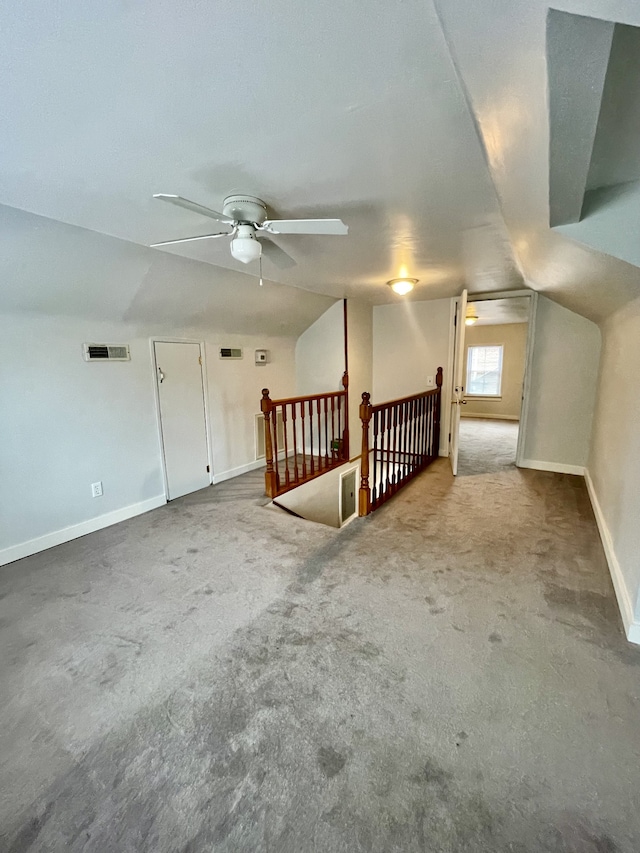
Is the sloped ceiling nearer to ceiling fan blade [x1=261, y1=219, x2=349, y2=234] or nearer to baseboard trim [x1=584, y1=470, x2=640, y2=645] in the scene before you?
ceiling fan blade [x1=261, y1=219, x2=349, y2=234]

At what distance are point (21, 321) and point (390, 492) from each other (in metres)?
3.36

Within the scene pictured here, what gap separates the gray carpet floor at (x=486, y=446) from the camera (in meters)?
4.57

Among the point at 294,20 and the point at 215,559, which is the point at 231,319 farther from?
the point at 294,20

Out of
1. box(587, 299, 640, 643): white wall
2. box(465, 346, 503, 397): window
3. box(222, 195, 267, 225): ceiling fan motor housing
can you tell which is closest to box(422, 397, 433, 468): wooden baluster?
box(587, 299, 640, 643): white wall

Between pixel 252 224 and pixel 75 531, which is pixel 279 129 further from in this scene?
pixel 75 531

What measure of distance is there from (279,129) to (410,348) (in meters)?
4.11

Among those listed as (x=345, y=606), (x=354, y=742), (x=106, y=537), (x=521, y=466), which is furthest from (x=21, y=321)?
(x=521, y=466)

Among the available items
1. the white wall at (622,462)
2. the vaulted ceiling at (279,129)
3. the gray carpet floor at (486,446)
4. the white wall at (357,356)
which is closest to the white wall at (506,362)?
the gray carpet floor at (486,446)

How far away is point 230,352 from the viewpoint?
14.0 ft

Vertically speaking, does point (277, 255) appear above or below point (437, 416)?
above

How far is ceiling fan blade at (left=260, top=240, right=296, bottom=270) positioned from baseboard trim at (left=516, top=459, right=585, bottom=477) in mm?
3659

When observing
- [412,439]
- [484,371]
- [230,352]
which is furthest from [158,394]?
[484,371]

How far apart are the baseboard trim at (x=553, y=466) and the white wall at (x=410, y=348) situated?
3.34 feet

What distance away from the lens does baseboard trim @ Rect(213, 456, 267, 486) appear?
4.25 m
